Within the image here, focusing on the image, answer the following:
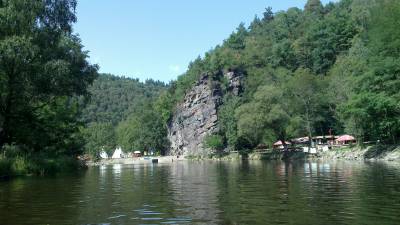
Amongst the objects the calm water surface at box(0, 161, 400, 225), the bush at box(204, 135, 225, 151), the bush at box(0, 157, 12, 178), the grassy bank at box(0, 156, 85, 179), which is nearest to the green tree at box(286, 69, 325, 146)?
the bush at box(204, 135, 225, 151)

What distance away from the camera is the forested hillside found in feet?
184

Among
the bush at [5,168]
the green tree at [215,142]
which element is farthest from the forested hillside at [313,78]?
the bush at [5,168]

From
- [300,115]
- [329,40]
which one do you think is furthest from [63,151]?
[329,40]

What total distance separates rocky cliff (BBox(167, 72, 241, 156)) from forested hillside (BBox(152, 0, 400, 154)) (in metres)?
3.14

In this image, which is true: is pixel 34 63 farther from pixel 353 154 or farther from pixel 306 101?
pixel 306 101

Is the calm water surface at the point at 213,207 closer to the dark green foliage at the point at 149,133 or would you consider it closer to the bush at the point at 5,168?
the bush at the point at 5,168

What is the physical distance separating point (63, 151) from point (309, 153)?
41237 millimetres

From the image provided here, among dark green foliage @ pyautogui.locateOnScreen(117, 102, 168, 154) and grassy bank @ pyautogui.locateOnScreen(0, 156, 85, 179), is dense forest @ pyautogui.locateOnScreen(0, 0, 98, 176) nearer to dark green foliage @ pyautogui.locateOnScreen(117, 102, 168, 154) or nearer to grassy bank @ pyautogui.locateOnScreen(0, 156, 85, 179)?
grassy bank @ pyautogui.locateOnScreen(0, 156, 85, 179)

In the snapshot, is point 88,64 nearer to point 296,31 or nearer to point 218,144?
point 218,144

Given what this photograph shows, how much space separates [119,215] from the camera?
13133 millimetres

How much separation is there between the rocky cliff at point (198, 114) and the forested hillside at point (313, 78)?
314 centimetres

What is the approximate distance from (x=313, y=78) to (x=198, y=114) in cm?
4620

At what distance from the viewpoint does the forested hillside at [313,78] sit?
2207 inches

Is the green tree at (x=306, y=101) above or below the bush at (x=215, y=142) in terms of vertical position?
above
